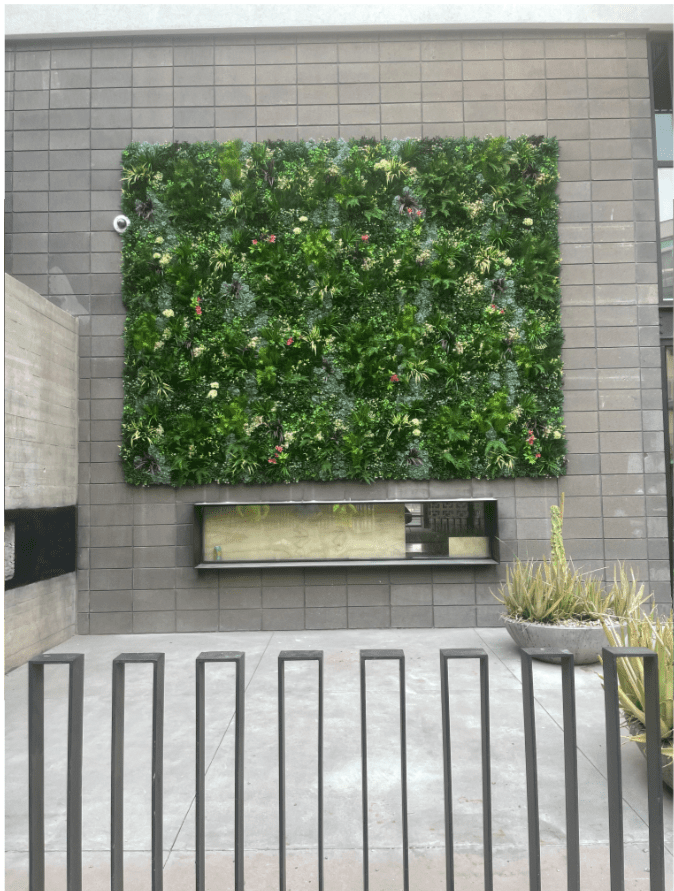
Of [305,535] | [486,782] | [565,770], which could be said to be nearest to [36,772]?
[486,782]

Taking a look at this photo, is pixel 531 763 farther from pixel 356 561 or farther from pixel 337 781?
pixel 356 561

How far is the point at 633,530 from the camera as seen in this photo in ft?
16.4

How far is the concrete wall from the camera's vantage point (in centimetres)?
400

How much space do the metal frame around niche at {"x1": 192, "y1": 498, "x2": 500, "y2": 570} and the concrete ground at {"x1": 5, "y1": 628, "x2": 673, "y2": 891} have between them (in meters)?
1.08

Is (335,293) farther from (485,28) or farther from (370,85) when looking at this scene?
(485,28)

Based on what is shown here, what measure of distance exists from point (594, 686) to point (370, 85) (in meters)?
4.79

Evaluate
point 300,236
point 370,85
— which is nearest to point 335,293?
point 300,236

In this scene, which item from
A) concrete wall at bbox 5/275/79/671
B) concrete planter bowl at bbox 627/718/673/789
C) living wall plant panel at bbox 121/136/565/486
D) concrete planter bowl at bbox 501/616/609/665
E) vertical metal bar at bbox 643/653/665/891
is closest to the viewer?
vertical metal bar at bbox 643/653/665/891

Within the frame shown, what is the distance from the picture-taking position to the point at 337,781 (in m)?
2.37

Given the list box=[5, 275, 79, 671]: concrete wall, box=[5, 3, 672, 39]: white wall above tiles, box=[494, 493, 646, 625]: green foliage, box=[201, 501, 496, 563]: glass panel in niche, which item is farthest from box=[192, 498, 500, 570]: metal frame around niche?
box=[5, 3, 672, 39]: white wall above tiles

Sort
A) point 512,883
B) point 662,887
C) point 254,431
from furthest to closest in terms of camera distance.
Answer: point 254,431 → point 512,883 → point 662,887

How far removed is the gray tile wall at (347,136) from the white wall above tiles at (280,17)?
0.33 ft

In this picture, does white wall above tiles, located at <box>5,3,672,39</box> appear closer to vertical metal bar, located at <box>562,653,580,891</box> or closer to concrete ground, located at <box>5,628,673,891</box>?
concrete ground, located at <box>5,628,673,891</box>

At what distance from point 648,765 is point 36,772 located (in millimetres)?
1248
